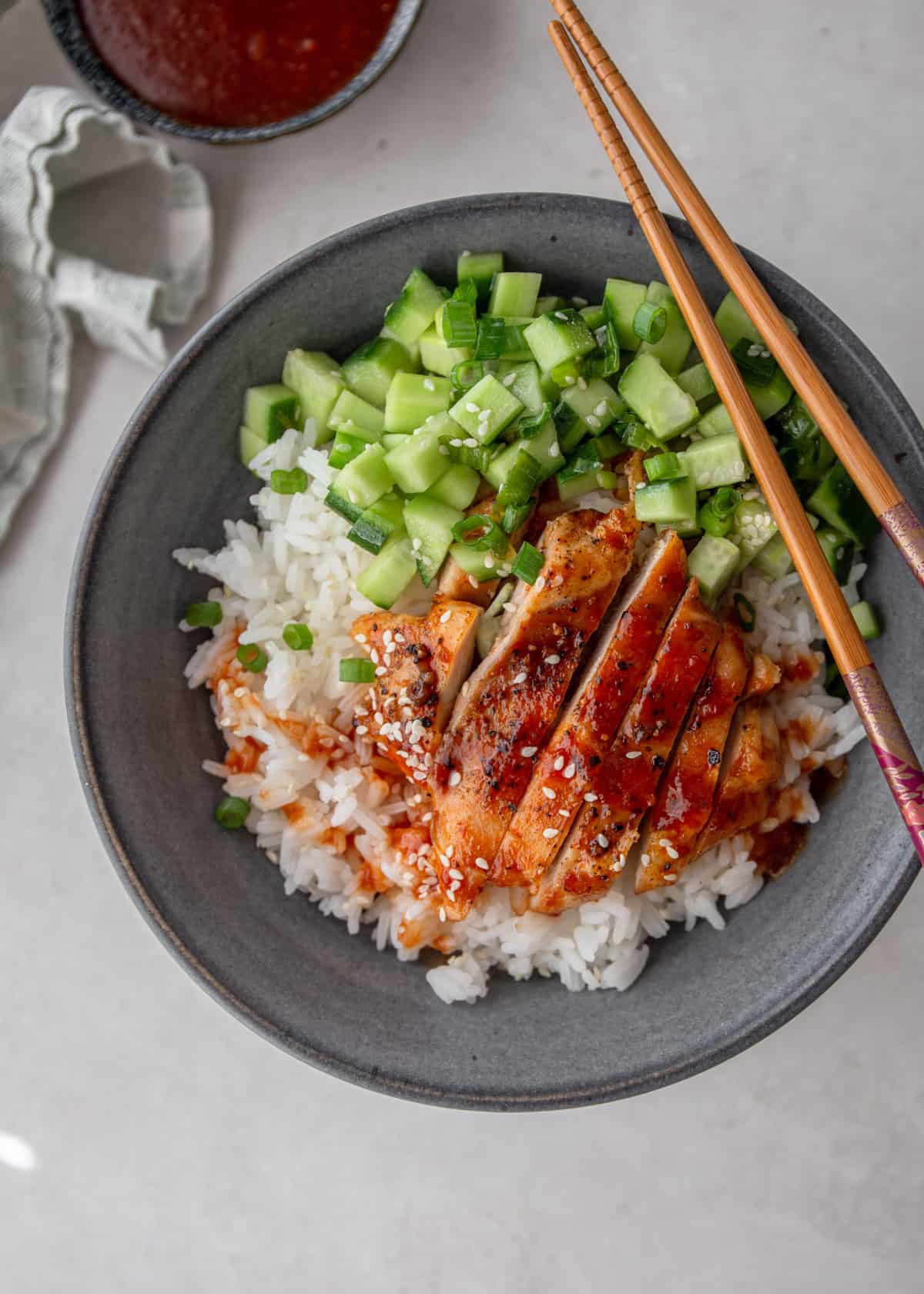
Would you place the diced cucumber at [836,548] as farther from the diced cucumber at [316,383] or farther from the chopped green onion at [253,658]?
the chopped green onion at [253,658]

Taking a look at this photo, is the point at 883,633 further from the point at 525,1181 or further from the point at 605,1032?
the point at 525,1181

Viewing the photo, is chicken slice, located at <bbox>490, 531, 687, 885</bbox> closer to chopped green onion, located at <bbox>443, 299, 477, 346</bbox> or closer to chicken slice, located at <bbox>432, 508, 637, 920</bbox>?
chicken slice, located at <bbox>432, 508, 637, 920</bbox>

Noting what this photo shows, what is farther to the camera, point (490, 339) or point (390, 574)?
point (390, 574)

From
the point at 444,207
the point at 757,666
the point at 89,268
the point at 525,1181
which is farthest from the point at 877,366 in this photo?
the point at 525,1181

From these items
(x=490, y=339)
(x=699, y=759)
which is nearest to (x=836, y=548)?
(x=699, y=759)

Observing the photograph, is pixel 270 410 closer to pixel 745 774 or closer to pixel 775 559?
pixel 775 559

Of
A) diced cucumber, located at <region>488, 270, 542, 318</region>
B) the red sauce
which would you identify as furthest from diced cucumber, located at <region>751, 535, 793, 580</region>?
the red sauce

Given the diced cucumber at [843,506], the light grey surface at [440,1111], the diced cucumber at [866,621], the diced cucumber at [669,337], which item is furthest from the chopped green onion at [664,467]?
the light grey surface at [440,1111]
